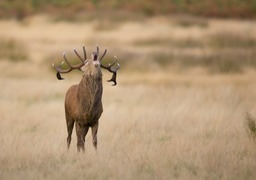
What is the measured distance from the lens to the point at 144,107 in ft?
52.9

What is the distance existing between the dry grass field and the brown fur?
0.40 m

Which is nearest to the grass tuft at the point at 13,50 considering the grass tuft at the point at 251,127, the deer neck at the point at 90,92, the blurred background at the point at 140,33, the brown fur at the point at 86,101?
the blurred background at the point at 140,33

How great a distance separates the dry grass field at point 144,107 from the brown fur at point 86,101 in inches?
15.7

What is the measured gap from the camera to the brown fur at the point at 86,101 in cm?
932

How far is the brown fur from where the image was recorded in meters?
9.32

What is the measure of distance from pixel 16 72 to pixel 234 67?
6907mm

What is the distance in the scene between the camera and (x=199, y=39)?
3070cm

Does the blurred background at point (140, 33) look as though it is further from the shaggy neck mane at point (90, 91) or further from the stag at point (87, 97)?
the shaggy neck mane at point (90, 91)

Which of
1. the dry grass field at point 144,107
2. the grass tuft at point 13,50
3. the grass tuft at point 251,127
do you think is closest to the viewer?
the dry grass field at point 144,107

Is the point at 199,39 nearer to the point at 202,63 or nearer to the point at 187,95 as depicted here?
the point at 202,63

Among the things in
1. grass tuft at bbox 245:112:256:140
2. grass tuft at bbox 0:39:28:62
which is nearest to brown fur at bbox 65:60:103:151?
grass tuft at bbox 245:112:256:140

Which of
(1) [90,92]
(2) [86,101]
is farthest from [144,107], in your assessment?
(1) [90,92]

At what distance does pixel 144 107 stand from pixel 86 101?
6.49 m

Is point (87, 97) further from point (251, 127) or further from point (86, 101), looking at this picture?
point (251, 127)
